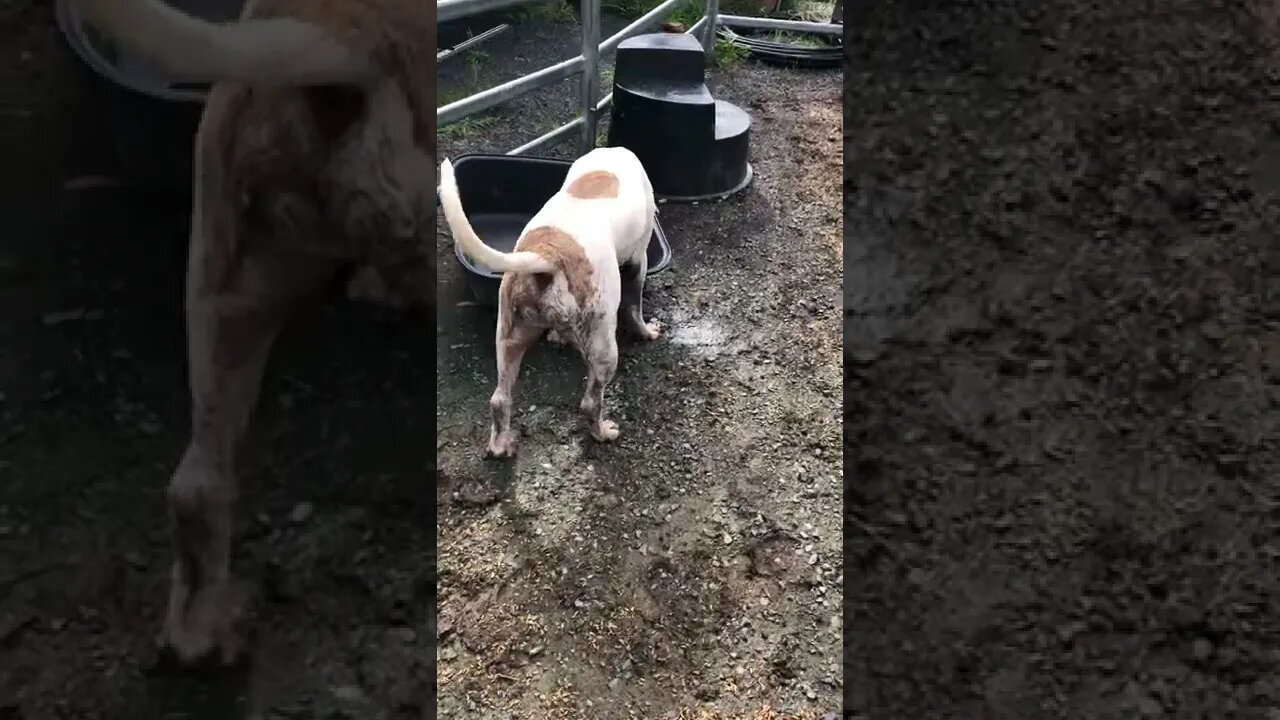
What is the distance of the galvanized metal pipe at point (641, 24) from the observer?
2.75 m

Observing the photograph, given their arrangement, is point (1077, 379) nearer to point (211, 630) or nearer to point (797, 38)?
point (211, 630)

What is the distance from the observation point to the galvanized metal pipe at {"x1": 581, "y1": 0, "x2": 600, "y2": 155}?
239cm

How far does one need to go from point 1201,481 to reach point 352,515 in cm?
105

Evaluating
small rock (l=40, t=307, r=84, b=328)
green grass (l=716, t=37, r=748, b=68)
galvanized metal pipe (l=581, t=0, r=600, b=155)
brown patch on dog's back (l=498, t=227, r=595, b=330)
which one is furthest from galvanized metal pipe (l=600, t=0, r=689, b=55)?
small rock (l=40, t=307, r=84, b=328)

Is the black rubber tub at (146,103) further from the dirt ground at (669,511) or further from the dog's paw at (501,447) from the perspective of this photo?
the dog's paw at (501,447)

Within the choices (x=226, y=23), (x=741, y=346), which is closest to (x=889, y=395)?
(x=741, y=346)

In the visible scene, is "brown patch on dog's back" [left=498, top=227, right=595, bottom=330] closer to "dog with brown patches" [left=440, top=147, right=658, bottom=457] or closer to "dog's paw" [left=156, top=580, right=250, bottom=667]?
"dog with brown patches" [left=440, top=147, right=658, bottom=457]

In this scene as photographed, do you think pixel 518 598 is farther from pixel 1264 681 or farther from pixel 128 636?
pixel 1264 681

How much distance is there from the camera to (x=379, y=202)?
1.98ft

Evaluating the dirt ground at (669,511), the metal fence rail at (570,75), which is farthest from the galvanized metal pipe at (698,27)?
the dirt ground at (669,511)

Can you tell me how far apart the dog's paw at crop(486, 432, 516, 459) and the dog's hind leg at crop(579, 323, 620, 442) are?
156 millimetres

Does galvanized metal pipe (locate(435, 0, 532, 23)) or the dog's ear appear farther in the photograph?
galvanized metal pipe (locate(435, 0, 532, 23))

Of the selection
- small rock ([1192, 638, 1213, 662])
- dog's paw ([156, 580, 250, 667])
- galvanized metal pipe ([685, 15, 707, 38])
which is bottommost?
small rock ([1192, 638, 1213, 662])

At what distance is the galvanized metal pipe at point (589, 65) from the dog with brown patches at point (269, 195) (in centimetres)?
191
